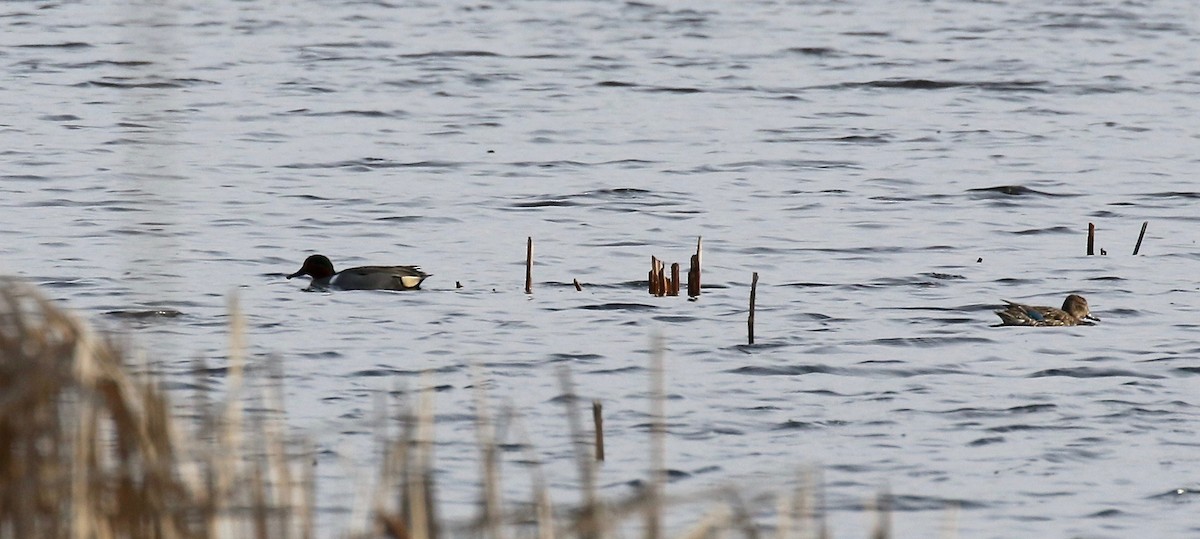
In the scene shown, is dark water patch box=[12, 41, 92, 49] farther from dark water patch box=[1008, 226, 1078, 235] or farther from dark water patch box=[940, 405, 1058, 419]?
dark water patch box=[940, 405, 1058, 419]

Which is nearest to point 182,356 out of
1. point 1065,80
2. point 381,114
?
point 381,114

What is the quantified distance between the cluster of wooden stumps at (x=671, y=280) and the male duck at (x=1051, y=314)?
64.4 inches

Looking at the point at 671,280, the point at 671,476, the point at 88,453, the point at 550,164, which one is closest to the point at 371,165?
the point at 550,164

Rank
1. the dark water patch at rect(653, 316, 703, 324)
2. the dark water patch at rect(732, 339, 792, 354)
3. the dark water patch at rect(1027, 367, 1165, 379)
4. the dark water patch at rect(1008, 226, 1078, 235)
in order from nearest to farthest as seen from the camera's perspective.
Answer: the dark water patch at rect(1027, 367, 1165, 379)
the dark water patch at rect(732, 339, 792, 354)
the dark water patch at rect(653, 316, 703, 324)
the dark water patch at rect(1008, 226, 1078, 235)

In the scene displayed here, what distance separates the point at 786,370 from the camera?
9.45 metres

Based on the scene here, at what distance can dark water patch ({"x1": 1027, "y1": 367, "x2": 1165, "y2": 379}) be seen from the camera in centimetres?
929

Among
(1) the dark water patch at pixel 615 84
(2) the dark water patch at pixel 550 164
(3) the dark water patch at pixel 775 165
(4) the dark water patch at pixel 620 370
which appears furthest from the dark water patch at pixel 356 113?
(4) the dark water patch at pixel 620 370

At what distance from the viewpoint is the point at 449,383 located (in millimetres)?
8922

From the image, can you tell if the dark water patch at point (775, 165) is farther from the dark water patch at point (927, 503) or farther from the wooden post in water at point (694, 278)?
the dark water patch at point (927, 503)

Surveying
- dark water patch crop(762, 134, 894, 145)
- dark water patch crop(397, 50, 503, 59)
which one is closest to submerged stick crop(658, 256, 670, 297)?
dark water patch crop(762, 134, 894, 145)

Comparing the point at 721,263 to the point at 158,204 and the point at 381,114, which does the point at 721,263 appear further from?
the point at 158,204

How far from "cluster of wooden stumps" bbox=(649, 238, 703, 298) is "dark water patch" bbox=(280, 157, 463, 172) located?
5179 millimetres

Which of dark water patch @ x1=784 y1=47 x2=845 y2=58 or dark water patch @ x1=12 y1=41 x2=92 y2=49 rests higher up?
dark water patch @ x1=12 y1=41 x2=92 y2=49

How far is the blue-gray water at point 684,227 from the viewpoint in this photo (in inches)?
297
